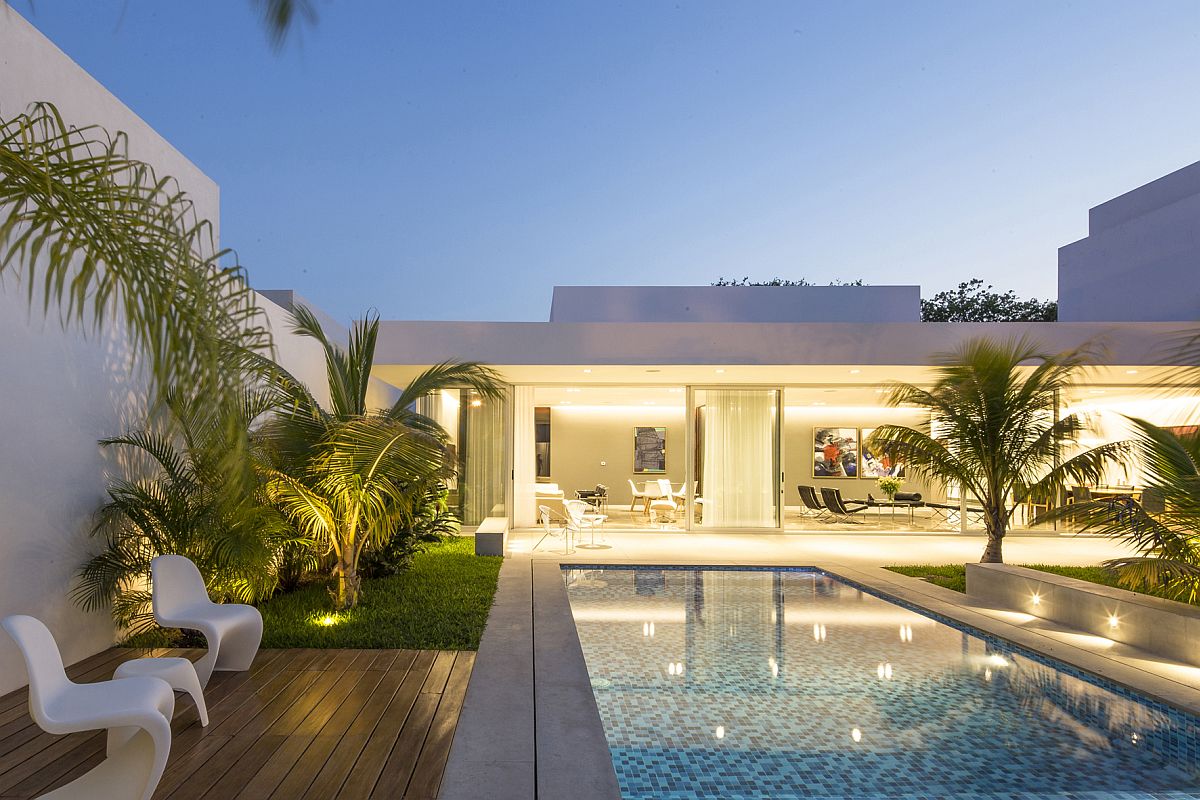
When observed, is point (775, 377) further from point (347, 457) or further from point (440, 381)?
point (347, 457)

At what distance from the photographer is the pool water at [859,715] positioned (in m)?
3.77

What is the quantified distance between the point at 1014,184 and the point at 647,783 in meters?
35.8

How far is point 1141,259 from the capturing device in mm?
17906

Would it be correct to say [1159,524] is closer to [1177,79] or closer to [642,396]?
[642,396]

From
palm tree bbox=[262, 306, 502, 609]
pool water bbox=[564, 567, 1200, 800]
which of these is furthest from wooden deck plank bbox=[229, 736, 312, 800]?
palm tree bbox=[262, 306, 502, 609]

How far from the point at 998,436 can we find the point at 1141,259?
1382 cm

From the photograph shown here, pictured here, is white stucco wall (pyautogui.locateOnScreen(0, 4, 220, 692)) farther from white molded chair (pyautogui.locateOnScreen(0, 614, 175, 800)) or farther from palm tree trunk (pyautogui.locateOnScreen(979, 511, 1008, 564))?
palm tree trunk (pyautogui.locateOnScreen(979, 511, 1008, 564))

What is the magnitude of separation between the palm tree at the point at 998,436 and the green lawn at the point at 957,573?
50 cm

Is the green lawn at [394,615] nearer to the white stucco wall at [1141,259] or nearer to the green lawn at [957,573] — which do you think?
the green lawn at [957,573]

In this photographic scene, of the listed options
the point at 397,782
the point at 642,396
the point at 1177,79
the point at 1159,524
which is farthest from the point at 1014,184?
the point at 397,782

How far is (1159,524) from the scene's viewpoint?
237 inches

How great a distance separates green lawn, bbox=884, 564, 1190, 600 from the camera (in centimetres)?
850

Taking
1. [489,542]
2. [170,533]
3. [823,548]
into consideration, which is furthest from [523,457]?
[170,533]

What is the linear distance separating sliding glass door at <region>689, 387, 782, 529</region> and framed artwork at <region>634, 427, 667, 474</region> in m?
6.31
